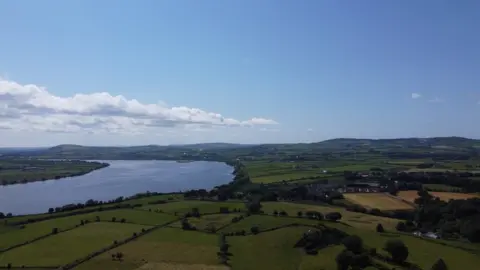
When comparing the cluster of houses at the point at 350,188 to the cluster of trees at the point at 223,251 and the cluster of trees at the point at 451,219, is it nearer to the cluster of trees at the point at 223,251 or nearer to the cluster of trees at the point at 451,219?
the cluster of trees at the point at 451,219

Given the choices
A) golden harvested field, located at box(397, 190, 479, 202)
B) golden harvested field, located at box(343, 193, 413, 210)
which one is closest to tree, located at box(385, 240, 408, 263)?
golden harvested field, located at box(343, 193, 413, 210)

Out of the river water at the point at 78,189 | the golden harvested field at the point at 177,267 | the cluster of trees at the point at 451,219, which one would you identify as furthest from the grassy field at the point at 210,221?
the river water at the point at 78,189

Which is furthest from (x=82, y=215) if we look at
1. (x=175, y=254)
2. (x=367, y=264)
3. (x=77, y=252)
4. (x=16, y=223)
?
(x=367, y=264)

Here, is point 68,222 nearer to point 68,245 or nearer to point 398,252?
point 68,245

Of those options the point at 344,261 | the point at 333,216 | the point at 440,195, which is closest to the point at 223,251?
the point at 344,261

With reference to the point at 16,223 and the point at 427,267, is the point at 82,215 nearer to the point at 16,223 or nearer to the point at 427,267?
the point at 16,223

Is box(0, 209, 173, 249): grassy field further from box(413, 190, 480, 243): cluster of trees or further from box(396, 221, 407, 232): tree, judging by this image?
box(413, 190, 480, 243): cluster of trees
